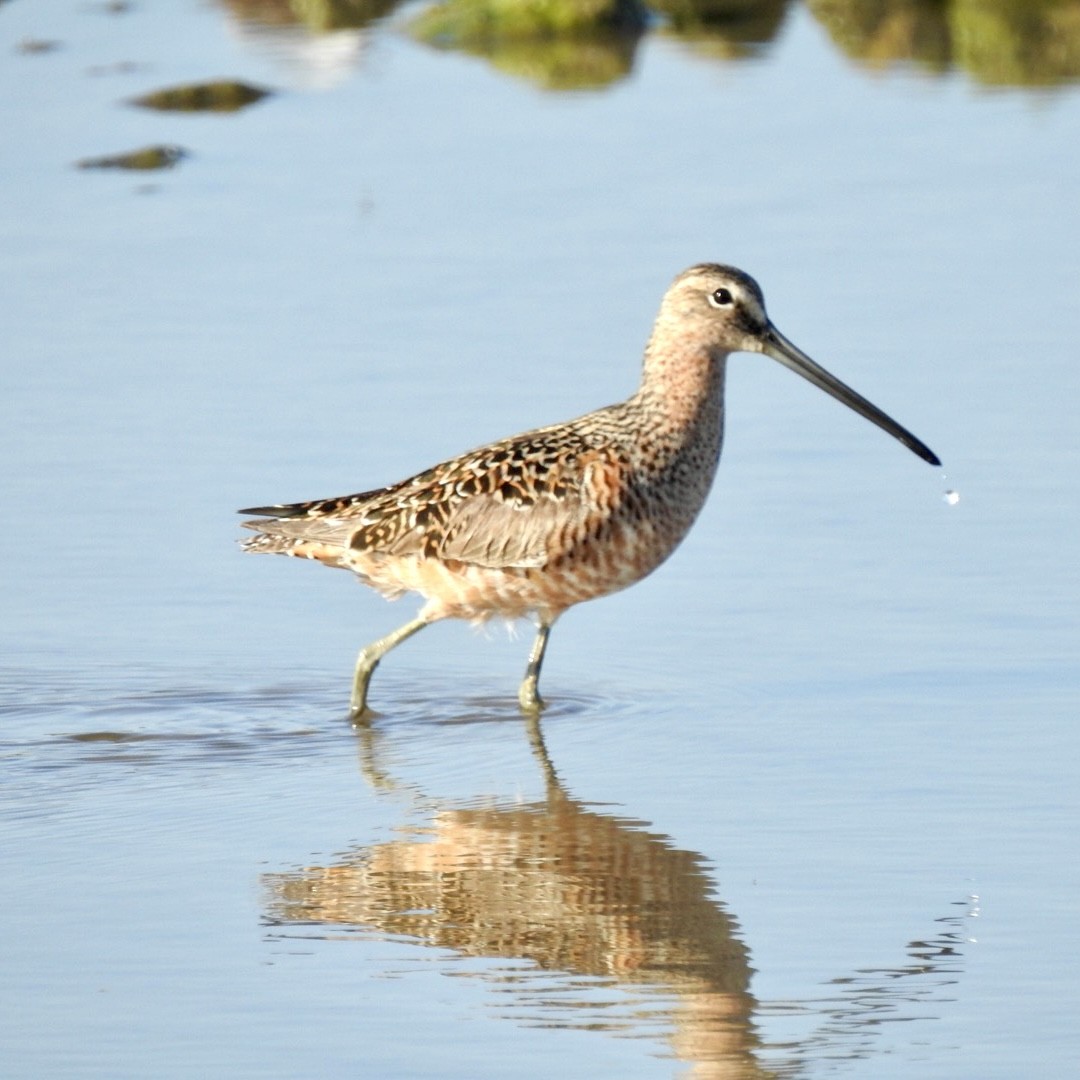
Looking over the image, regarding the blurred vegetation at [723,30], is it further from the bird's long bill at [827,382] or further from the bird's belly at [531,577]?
the bird's belly at [531,577]

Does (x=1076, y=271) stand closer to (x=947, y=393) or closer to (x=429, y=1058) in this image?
(x=947, y=393)

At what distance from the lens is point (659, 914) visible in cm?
564

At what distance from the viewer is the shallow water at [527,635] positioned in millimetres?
5176

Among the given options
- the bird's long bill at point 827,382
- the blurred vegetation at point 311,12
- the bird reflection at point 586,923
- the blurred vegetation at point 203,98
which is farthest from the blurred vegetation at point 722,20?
the bird reflection at point 586,923

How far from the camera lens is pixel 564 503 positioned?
23.8 feet

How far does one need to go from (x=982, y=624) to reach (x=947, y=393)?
7.20 feet

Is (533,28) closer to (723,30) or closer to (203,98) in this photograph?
(723,30)

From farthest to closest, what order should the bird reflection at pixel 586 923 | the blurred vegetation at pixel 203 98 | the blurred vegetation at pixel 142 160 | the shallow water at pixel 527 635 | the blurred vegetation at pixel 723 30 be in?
the blurred vegetation at pixel 723 30, the blurred vegetation at pixel 203 98, the blurred vegetation at pixel 142 160, the shallow water at pixel 527 635, the bird reflection at pixel 586 923

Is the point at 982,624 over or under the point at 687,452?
under

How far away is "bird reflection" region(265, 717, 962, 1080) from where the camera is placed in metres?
4.99

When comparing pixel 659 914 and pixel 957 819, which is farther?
pixel 957 819

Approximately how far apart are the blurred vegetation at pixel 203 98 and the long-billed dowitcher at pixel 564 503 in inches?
319

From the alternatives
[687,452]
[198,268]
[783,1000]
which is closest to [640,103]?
[198,268]

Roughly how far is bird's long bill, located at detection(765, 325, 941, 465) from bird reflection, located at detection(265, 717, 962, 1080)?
1.68m
